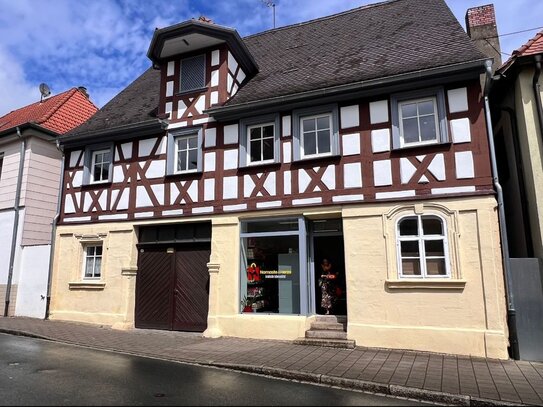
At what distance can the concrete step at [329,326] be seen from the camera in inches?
385

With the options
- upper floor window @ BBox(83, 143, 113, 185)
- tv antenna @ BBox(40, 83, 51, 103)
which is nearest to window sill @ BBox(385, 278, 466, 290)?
upper floor window @ BBox(83, 143, 113, 185)

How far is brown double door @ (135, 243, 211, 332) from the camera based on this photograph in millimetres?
11453

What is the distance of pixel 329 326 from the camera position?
9867 millimetres

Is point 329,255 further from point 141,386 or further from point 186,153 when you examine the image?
point 141,386

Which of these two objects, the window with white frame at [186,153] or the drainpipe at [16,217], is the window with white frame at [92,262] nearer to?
the drainpipe at [16,217]

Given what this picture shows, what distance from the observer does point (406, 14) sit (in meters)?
13.0

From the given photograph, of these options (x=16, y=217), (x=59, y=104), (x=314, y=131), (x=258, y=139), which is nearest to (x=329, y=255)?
(x=314, y=131)

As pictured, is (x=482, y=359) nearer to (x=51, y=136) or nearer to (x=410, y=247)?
(x=410, y=247)

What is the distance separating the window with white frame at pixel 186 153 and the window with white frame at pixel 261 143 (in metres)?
1.72

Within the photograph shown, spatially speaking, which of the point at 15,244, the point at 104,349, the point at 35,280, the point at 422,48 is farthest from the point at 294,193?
the point at 15,244

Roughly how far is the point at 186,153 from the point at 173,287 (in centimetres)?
380

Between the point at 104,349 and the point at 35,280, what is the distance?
6.12 meters

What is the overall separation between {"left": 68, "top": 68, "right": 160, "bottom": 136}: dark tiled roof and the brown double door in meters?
4.09

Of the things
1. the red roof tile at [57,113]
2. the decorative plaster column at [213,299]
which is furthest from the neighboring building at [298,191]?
the red roof tile at [57,113]
